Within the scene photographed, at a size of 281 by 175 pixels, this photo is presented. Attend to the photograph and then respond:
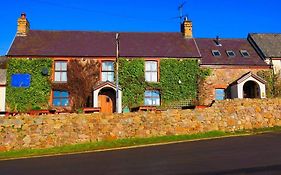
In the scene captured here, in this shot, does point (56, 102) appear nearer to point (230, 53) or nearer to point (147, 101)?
point (147, 101)

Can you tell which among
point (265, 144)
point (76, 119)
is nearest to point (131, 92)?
point (76, 119)

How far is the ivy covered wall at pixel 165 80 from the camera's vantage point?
29656mm

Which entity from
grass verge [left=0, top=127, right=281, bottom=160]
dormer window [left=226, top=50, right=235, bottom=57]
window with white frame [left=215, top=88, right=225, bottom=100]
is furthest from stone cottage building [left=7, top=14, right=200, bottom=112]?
grass verge [left=0, top=127, right=281, bottom=160]

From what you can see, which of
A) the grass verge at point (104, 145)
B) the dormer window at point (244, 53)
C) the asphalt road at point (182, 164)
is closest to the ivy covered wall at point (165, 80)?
the dormer window at point (244, 53)

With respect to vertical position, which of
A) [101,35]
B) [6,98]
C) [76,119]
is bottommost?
[76,119]

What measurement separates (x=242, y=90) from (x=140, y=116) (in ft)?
40.7

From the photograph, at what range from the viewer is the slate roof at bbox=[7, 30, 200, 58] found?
97.9 ft

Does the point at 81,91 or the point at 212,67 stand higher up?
the point at 212,67

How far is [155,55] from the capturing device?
100 feet

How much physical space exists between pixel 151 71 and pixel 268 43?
13.8 m

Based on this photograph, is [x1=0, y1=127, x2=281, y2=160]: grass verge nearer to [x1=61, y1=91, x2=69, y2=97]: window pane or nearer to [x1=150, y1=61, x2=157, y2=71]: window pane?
[x1=61, y1=91, x2=69, y2=97]: window pane

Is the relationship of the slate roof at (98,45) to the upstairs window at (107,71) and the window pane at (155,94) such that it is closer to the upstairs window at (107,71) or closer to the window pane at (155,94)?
the upstairs window at (107,71)

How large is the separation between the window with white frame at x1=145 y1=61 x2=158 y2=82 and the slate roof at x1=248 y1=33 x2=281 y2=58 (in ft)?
36.9

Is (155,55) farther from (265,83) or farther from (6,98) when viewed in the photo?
(6,98)
